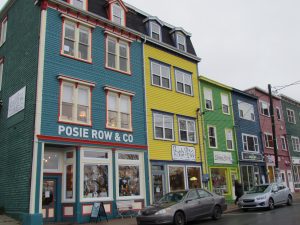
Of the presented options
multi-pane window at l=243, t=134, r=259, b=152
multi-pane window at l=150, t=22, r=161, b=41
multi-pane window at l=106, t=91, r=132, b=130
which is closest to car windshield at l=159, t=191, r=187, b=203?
multi-pane window at l=106, t=91, r=132, b=130

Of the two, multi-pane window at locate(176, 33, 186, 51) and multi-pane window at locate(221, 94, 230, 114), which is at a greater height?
multi-pane window at locate(176, 33, 186, 51)

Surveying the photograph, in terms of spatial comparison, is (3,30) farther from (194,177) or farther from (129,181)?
(194,177)

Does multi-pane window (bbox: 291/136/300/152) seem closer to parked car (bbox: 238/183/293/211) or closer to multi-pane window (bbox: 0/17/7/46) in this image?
parked car (bbox: 238/183/293/211)

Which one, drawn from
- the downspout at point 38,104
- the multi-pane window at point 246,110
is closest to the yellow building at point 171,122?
the multi-pane window at point 246,110

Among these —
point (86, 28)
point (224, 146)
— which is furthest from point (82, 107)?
point (224, 146)

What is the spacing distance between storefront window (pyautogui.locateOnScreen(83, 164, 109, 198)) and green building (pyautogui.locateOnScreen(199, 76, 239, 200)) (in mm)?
9218

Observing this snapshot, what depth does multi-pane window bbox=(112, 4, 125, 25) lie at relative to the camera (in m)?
20.8

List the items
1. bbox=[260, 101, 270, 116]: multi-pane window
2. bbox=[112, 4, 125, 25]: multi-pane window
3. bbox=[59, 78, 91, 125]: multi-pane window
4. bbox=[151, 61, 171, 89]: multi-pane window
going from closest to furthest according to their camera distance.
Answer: bbox=[59, 78, 91, 125]: multi-pane window, bbox=[112, 4, 125, 25]: multi-pane window, bbox=[151, 61, 171, 89]: multi-pane window, bbox=[260, 101, 270, 116]: multi-pane window

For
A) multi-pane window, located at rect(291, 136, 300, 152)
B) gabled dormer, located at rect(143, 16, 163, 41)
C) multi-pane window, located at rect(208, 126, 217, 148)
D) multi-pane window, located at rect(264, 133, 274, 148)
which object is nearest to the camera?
gabled dormer, located at rect(143, 16, 163, 41)

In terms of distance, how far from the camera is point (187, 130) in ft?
77.9

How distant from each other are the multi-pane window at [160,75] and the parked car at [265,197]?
353 inches

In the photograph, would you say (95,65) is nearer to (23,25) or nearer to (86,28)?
(86,28)

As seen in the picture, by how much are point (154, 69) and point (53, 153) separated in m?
9.15

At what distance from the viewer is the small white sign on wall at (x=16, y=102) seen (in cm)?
1702
